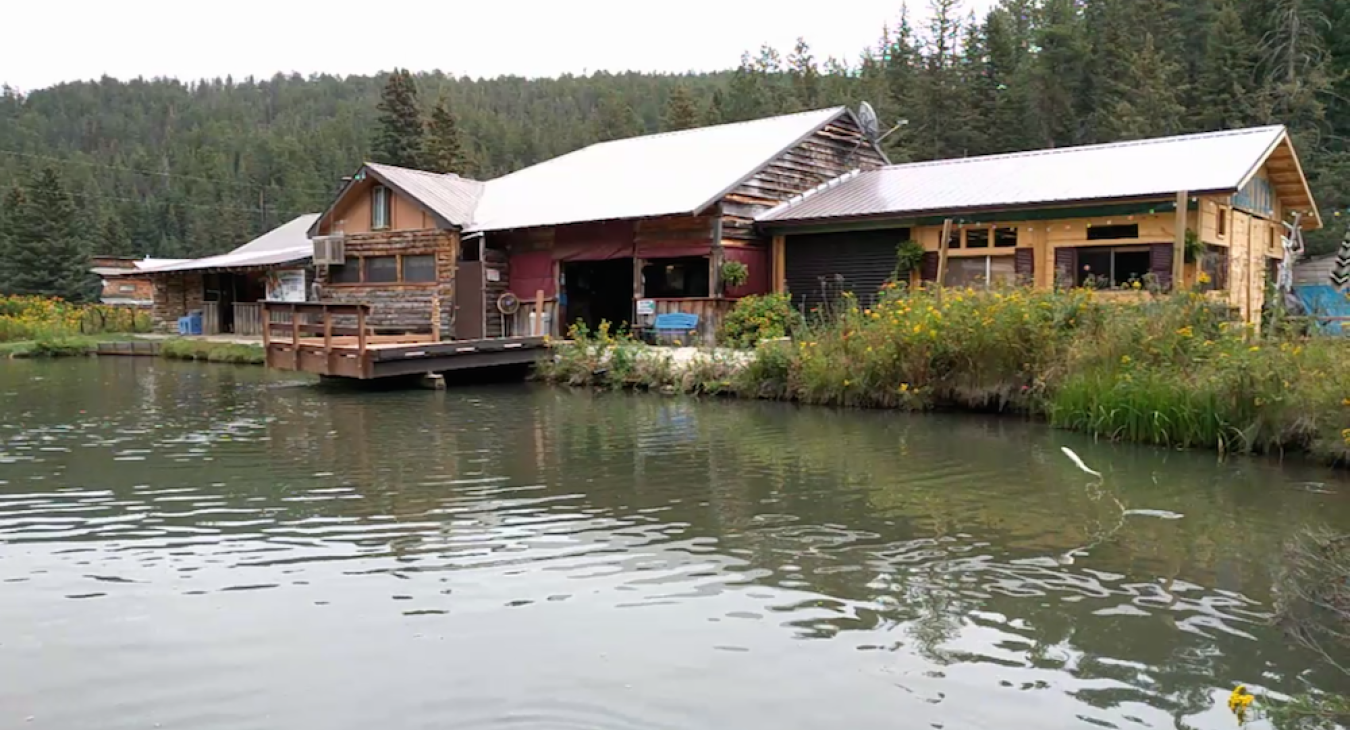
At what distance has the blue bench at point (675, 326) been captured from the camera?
806 inches

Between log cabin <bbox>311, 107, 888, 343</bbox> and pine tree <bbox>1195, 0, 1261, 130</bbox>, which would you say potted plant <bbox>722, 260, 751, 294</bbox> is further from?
pine tree <bbox>1195, 0, 1261, 130</bbox>

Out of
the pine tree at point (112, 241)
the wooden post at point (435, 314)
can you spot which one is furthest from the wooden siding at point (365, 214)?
the pine tree at point (112, 241)

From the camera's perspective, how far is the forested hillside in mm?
33781

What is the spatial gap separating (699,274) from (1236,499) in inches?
638

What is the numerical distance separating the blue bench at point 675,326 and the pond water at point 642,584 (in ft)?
32.8

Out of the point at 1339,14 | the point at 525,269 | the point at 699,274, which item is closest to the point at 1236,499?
the point at 699,274

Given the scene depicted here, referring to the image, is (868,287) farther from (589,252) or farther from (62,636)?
(62,636)

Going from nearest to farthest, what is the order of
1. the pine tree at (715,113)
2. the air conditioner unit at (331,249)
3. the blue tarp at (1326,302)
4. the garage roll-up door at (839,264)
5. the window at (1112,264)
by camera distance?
the blue tarp at (1326,302), the window at (1112,264), the garage roll-up door at (839,264), the air conditioner unit at (331,249), the pine tree at (715,113)

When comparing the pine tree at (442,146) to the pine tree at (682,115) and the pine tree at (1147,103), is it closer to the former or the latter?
the pine tree at (682,115)

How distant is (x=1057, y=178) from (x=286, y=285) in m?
21.3

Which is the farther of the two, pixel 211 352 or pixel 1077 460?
pixel 211 352

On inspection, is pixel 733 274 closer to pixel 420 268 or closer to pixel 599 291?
pixel 599 291

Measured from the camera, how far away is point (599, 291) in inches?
989

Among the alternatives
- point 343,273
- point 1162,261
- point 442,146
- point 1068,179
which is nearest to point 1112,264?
point 1162,261
